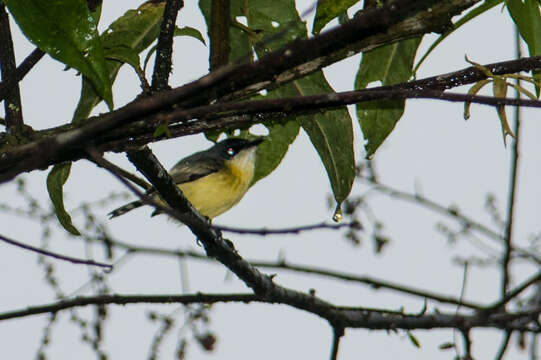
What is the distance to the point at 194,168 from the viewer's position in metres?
5.61

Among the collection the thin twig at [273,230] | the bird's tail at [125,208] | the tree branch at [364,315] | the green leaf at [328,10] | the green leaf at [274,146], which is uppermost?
the bird's tail at [125,208]

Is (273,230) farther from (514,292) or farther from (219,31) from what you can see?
(514,292)

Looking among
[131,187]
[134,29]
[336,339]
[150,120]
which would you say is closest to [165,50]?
[150,120]

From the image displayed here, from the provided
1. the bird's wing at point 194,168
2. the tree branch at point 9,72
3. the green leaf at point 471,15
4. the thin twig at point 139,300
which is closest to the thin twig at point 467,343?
the thin twig at point 139,300

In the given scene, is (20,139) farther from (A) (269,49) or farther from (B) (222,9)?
(A) (269,49)

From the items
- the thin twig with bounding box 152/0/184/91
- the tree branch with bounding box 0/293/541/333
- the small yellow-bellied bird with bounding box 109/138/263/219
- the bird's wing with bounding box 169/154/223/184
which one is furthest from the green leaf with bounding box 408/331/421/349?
the bird's wing with bounding box 169/154/223/184

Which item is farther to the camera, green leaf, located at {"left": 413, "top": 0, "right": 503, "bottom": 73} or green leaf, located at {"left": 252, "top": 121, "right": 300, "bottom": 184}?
green leaf, located at {"left": 252, "top": 121, "right": 300, "bottom": 184}

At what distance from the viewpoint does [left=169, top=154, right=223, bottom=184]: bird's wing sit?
17.9 ft

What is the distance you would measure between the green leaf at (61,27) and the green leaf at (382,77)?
0.92m

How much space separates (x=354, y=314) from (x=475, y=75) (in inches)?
54.6

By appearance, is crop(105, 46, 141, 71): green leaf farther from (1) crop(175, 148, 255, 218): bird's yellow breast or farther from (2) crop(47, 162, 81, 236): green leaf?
(1) crop(175, 148, 255, 218): bird's yellow breast

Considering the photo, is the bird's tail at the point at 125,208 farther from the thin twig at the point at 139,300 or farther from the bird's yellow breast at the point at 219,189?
the thin twig at the point at 139,300

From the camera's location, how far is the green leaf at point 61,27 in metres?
1.58

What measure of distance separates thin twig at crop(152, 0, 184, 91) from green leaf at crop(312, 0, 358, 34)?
0.35 metres
